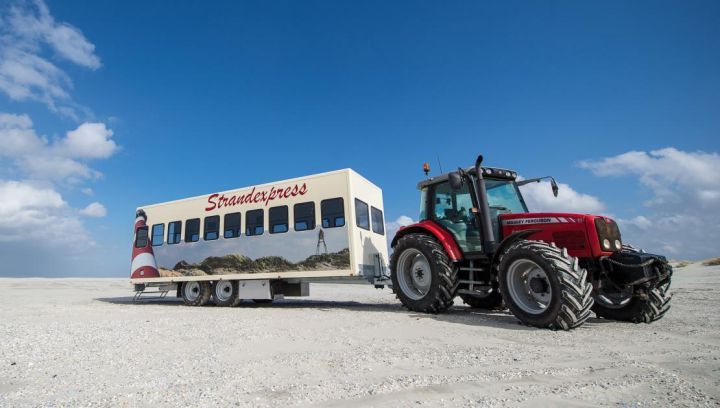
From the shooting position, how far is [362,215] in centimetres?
1086

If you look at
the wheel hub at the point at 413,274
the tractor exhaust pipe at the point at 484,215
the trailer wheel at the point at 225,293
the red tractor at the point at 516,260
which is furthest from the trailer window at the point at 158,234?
the tractor exhaust pipe at the point at 484,215

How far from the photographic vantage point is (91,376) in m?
4.17

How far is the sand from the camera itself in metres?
3.33

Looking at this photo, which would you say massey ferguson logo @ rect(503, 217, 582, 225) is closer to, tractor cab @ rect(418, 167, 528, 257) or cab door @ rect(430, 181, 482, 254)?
tractor cab @ rect(418, 167, 528, 257)

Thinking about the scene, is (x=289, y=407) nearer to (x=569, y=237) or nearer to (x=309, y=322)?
(x=309, y=322)

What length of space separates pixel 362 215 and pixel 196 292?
6489 millimetres

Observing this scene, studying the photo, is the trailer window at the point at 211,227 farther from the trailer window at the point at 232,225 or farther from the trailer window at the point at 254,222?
the trailer window at the point at 254,222

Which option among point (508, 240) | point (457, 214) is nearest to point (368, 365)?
point (508, 240)

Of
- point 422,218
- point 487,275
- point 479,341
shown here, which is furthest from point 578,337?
point 422,218

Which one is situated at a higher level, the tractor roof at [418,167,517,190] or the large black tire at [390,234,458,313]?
the tractor roof at [418,167,517,190]

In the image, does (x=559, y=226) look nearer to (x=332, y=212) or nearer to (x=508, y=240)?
(x=508, y=240)

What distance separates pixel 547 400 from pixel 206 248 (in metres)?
11.5

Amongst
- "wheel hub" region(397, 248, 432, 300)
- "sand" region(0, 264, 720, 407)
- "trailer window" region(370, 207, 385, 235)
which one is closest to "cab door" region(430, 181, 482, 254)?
"wheel hub" region(397, 248, 432, 300)

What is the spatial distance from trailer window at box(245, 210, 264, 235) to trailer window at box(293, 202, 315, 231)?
126 centimetres
